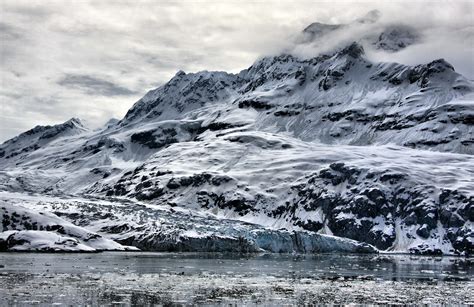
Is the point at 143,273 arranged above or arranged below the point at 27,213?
below

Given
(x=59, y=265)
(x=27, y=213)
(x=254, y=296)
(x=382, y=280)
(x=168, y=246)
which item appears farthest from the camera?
(x=168, y=246)

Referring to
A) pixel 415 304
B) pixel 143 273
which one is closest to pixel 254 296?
pixel 415 304

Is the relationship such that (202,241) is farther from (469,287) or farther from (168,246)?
(469,287)

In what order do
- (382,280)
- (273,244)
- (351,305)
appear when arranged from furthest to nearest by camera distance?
(273,244) < (382,280) < (351,305)

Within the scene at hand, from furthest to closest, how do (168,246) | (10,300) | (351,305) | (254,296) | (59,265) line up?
1. (168,246)
2. (59,265)
3. (254,296)
4. (351,305)
5. (10,300)

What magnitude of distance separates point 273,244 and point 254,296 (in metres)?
136

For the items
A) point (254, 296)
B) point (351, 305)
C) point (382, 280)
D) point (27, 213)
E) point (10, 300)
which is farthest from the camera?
point (27, 213)

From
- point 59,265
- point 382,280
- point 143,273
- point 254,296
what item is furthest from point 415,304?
point 59,265

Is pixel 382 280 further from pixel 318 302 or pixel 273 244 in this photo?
pixel 273 244

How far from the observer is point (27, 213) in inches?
6614

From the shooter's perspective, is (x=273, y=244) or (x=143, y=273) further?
(x=273, y=244)

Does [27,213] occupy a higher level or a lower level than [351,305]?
higher

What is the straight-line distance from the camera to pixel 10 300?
177 ft

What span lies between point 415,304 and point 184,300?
68.2ft
